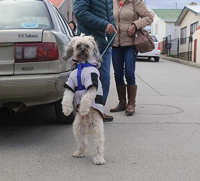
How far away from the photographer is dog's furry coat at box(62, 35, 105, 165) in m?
3.17

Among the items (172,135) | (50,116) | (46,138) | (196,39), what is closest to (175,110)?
(172,135)

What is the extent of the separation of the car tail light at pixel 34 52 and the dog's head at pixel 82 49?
0.50 meters

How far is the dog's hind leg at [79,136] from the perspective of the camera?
3.38 metres

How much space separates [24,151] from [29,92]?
71cm

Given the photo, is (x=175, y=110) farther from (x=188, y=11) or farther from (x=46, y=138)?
(x=188, y=11)

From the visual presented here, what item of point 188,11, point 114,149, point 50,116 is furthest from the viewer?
point 188,11

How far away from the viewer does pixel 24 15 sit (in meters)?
4.26

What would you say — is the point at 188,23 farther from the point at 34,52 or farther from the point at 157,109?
the point at 34,52

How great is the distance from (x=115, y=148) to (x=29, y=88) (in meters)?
1.27

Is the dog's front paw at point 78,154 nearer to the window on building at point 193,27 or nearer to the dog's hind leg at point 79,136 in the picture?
the dog's hind leg at point 79,136

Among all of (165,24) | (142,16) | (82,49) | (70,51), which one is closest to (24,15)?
(70,51)

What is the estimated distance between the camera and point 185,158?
350 centimetres

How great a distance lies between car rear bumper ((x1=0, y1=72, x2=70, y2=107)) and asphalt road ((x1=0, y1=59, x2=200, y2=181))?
614mm

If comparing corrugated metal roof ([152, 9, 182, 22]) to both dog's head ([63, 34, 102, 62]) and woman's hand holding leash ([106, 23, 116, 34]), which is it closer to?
woman's hand holding leash ([106, 23, 116, 34])
